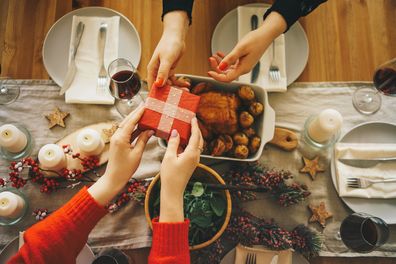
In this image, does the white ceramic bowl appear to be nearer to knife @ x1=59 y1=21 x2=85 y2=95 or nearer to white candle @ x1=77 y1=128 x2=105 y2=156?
white candle @ x1=77 y1=128 x2=105 y2=156

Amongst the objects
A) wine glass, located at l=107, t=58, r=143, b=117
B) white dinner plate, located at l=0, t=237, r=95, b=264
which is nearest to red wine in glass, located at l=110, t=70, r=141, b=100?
wine glass, located at l=107, t=58, r=143, b=117

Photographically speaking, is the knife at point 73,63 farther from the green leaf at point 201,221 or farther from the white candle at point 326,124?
the white candle at point 326,124

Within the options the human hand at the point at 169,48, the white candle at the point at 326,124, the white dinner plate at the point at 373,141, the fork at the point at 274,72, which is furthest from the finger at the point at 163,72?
the white dinner plate at the point at 373,141

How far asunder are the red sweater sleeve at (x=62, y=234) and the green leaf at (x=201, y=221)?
0.23m

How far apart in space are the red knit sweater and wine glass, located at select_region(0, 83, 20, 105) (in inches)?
18.8

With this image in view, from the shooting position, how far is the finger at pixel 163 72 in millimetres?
769

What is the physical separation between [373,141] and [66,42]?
3.33 ft

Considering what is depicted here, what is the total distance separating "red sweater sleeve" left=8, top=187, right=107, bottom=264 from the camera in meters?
0.72

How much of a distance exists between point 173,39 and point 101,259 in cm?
60

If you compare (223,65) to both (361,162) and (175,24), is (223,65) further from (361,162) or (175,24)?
(361,162)

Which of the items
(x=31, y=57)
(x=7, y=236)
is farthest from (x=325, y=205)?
(x=31, y=57)

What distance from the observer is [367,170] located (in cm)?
97

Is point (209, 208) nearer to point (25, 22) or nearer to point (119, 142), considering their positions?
point (119, 142)

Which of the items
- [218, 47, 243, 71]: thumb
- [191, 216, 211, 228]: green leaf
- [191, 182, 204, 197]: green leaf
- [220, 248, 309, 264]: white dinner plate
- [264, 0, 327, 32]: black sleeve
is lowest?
[220, 248, 309, 264]: white dinner plate
